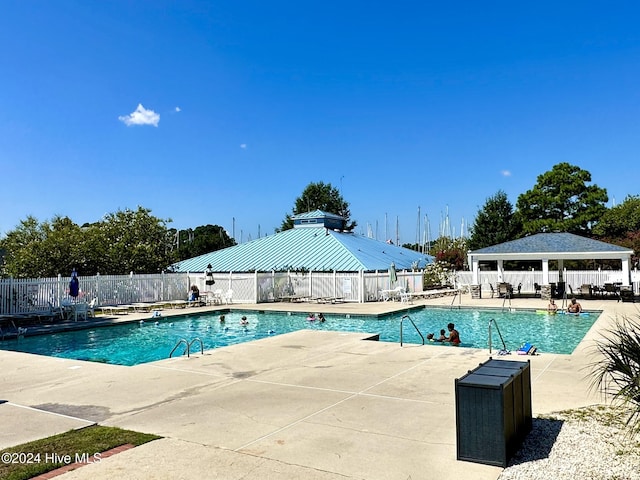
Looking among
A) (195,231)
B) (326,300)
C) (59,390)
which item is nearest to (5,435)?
(59,390)

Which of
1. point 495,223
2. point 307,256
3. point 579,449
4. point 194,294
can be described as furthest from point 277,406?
point 495,223

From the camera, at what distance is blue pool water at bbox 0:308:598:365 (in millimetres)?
13973

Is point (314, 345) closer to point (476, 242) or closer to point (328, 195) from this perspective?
point (476, 242)

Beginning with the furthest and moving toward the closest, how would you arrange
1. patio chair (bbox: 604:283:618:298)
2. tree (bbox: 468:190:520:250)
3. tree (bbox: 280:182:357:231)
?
tree (bbox: 280:182:357:231) < tree (bbox: 468:190:520:250) < patio chair (bbox: 604:283:618:298)

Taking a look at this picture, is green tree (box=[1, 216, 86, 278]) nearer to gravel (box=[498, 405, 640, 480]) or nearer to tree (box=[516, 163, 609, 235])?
gravel (box=[498, 405, 640, 480])

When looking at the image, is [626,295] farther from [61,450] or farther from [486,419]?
[61,450]

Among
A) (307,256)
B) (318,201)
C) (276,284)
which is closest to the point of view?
(276,284)

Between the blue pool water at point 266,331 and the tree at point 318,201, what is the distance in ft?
138

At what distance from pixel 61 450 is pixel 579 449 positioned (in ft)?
16.9

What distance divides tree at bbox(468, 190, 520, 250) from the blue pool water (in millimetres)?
23648

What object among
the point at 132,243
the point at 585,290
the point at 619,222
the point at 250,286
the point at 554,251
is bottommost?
the point at 585,290

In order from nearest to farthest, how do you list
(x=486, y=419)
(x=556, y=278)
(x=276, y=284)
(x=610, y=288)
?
(x=486, y=419) → (x=610, y=288) → (x=276, y=284) → (x=556, y=278)

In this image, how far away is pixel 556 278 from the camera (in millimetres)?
28344

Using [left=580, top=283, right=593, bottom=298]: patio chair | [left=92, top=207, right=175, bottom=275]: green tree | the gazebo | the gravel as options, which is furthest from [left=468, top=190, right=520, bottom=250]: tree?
the gravel
